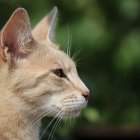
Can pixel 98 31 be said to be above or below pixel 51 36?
below

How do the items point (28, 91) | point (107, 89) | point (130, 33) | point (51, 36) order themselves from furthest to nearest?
1. point (130, 33)
2. point (107, 89)
3. point (51, 36)
4. point (28, 91)

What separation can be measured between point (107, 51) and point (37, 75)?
505cm

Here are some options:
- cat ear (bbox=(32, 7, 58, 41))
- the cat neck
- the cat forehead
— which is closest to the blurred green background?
cat ear (bbox=(32, 7, 58, 41))

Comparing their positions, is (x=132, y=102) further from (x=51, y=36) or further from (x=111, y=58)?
(x=51, y=36)

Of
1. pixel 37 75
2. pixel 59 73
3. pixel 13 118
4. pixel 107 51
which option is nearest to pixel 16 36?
pixel 37 75

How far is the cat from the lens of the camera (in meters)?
5.45

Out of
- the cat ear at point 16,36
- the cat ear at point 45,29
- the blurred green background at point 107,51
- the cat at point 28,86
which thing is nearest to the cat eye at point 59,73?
the cat at point 28,86

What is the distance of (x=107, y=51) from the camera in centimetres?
1049

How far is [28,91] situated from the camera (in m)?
5.48

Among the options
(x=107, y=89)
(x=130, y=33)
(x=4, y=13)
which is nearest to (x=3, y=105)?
(x=4, y=13)

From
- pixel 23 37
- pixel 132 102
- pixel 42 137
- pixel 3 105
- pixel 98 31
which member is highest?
pixel 23 37

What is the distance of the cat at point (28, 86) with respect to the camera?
5.45m

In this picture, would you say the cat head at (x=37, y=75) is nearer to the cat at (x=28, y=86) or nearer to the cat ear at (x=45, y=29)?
the cat at (x=28, y=86)

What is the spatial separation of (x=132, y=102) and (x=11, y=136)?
491 centimetres
